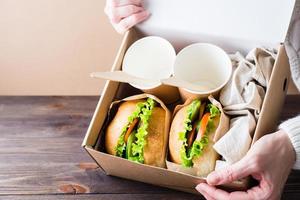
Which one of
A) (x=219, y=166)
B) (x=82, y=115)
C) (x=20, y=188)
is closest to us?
(x=219, y=166)

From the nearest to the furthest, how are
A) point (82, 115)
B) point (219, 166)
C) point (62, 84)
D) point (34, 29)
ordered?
1. point (219, 166)
2. point (82, 115)
3. point (34, 29)
4. point (62, 84)

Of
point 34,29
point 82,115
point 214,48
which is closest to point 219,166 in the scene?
point 214,48

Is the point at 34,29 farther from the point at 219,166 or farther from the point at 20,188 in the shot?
the point at 219,166

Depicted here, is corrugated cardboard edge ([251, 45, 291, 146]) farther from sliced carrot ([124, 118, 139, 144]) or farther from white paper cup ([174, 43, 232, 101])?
→ sliced carrot ([124, 118, 139, 144])

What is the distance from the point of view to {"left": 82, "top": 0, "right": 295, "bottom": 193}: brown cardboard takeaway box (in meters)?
0.78

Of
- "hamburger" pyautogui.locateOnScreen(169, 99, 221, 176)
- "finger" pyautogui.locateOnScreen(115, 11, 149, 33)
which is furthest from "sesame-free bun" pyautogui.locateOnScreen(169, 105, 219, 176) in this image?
"finger" pyautogui.locateOnScreen(115, 11, 149, 33)

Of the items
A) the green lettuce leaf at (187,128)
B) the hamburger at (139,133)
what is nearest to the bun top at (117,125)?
the hamburger at (139,133)

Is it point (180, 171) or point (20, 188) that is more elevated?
point (180, 171)

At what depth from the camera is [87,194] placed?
33.2 inches

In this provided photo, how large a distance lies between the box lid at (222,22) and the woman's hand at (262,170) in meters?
0.21

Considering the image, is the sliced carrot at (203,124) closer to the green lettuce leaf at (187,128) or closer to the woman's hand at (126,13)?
the green lettuce leaf at (187,128)

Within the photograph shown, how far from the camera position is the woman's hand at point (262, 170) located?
714mm

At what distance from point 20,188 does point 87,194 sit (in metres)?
0.13

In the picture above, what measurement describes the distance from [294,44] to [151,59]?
276 millimetres
